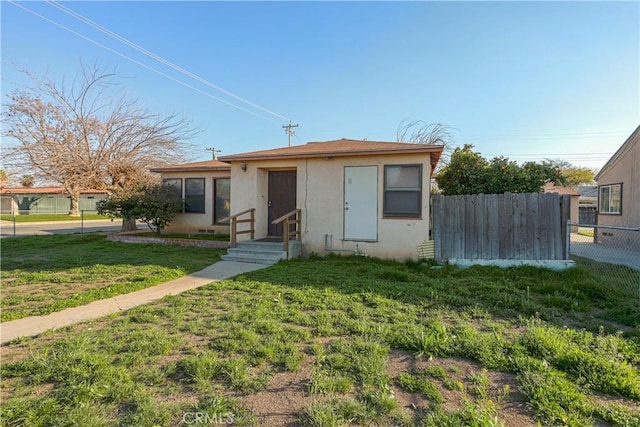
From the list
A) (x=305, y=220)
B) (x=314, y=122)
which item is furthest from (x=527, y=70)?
(x=314, y=122)

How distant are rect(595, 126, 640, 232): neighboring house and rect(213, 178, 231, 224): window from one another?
548 inches

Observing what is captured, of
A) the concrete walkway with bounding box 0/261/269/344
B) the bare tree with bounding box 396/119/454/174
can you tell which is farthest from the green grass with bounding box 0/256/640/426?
the bare tree with bounding box 396/119/454/174

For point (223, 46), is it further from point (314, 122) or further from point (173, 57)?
point (314, 122)

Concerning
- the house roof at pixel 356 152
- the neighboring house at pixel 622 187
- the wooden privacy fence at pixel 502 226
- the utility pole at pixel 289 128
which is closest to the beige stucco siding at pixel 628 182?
the neighboring house at pixel 622 187

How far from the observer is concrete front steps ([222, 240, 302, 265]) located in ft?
26.8

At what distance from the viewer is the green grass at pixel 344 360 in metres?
2.22

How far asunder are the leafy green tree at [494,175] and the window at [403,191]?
3.08 m

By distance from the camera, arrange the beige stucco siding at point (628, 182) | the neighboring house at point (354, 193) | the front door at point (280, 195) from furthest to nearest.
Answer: the beige stucco siding at point (628, 182) < the front door at point (280, 195) < the neighboring house at point (354, 193)

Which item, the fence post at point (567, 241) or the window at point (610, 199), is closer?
the fence post at point (567, 241)

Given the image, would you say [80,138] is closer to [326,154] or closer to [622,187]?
[326,154]

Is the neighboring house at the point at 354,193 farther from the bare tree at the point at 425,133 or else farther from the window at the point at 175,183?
the bare tree at the point at 425,133

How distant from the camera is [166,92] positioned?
55.3 feet

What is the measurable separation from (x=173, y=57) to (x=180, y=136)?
3.68 meters

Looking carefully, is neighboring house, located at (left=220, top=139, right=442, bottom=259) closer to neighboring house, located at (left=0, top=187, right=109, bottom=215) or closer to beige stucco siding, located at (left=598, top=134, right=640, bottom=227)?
beige stucco siding, located at (left=598, top=134, right=640, bottom=227)
